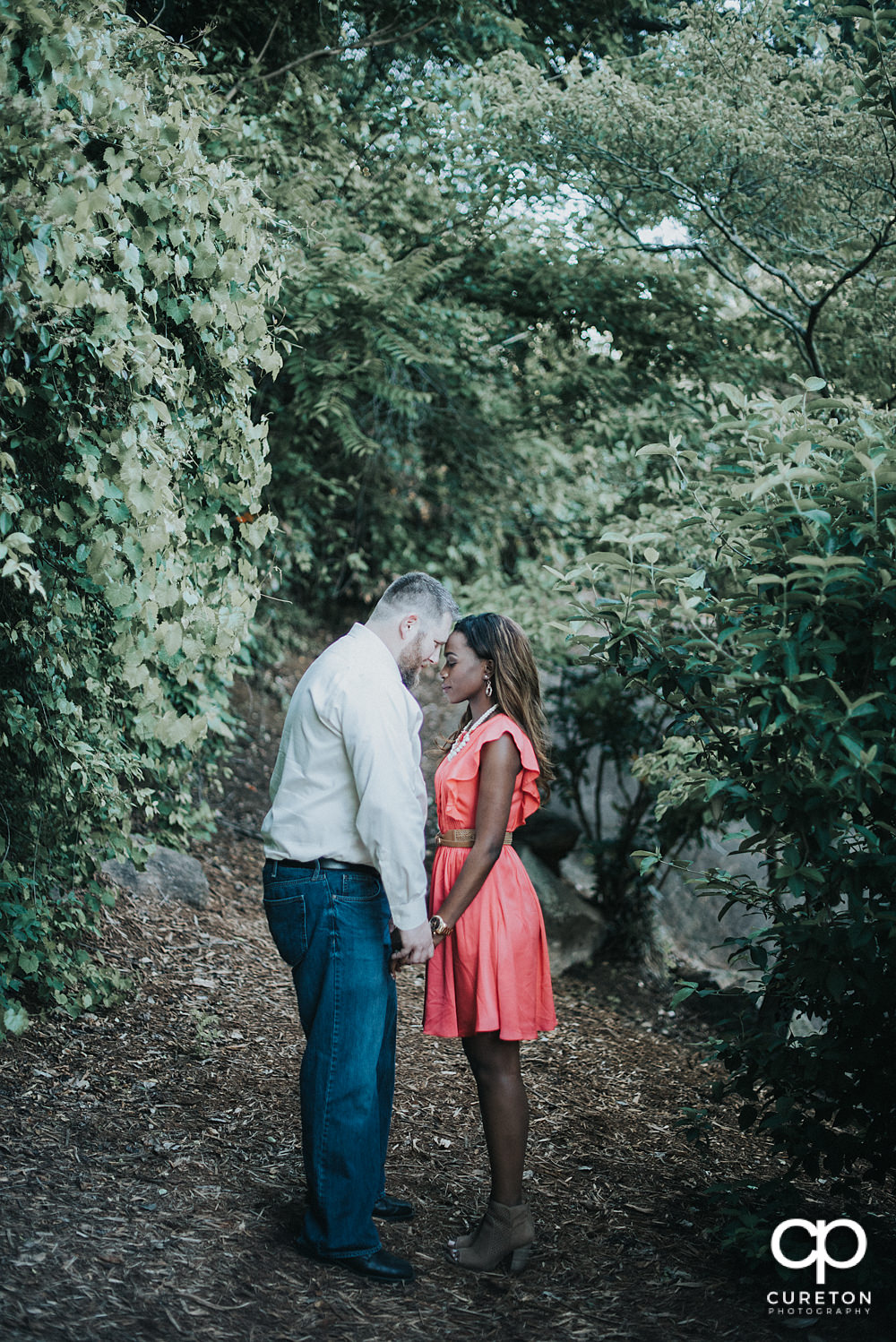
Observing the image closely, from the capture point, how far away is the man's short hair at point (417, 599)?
290cm

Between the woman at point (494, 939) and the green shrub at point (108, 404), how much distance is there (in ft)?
2.64

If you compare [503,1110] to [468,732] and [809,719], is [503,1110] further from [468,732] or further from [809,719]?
[809,719]

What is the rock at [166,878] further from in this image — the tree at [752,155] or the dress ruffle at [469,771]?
the tree at [752,155]

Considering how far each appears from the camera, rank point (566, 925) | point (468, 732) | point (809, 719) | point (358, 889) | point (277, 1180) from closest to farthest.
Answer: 1. point (809, 719)
2. point (358, 889)
3. point (468, 732)
4. point (277, 1180)
5. point (566, 925)

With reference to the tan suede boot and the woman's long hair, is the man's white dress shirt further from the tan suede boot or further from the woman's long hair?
the tan suede boot

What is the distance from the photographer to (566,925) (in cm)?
629

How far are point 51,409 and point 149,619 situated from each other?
67cm

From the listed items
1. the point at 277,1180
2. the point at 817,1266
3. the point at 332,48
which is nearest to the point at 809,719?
the point at 817,1266

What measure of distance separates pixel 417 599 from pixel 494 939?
99 cm

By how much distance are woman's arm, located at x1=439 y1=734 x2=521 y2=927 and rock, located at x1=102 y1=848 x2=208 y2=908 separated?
2.89 meters

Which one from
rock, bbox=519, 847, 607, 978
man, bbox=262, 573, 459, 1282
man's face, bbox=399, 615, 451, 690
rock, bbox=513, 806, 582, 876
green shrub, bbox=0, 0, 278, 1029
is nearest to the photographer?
green shrub, bbox=0, 0, 278, 1029

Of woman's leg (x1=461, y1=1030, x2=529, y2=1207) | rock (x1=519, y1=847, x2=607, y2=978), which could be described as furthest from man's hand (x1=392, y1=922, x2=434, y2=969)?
rock (x1=519, y1=847, x2=607, y2=978)

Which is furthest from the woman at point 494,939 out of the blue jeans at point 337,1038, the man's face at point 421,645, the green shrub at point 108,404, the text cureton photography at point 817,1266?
the green shrub at point 108,404

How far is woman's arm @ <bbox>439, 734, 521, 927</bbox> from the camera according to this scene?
2.82 metres
